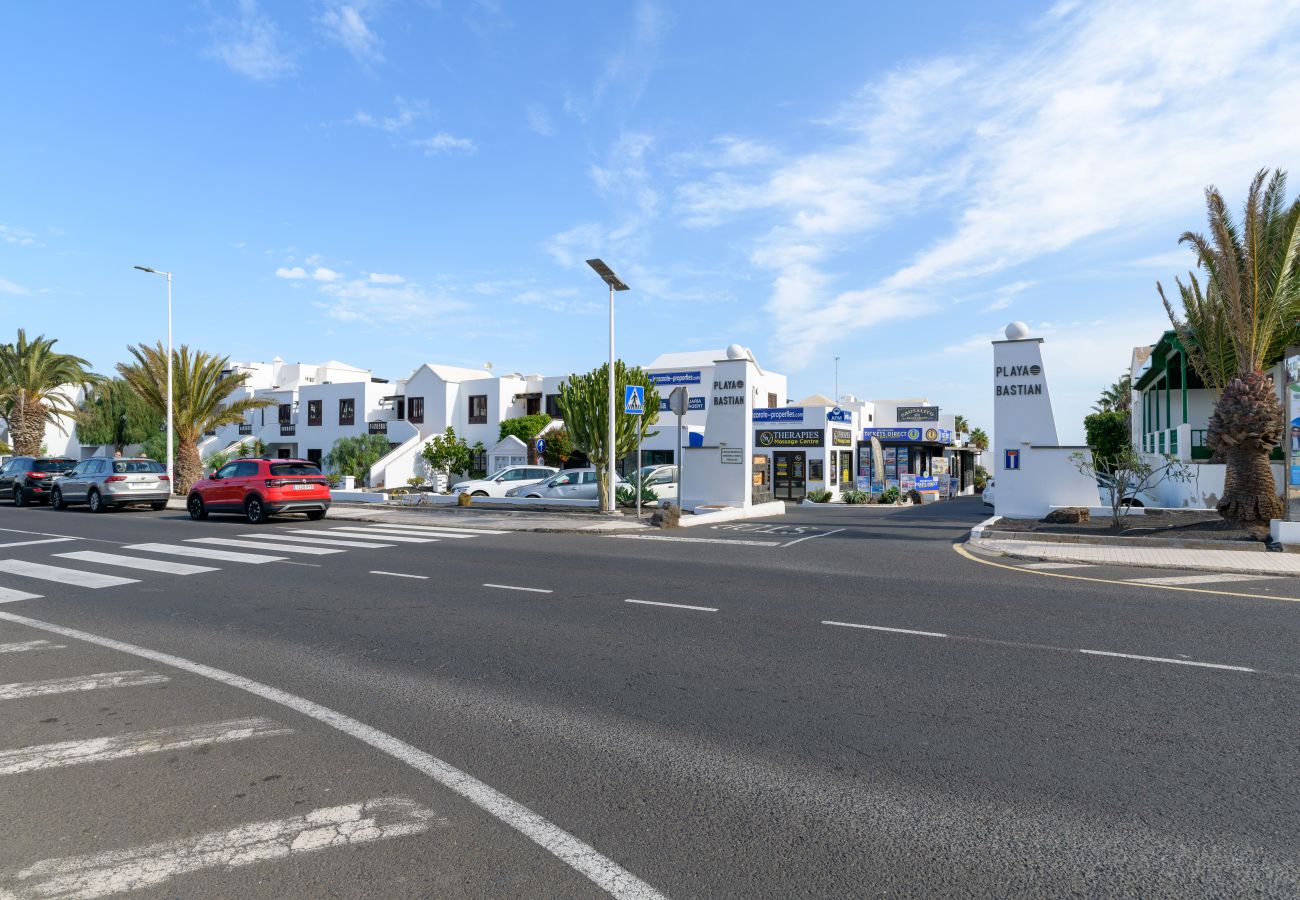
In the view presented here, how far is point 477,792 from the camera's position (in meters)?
4.25

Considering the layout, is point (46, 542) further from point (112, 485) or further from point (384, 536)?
point (112, 485)

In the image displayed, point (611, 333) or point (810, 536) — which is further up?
point (611, 333)

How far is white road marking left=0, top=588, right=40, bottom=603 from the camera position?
1001 cm

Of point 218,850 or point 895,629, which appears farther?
point 895,629

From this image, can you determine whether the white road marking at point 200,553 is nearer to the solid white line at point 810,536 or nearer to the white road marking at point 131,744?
the white road marking at point 131,744

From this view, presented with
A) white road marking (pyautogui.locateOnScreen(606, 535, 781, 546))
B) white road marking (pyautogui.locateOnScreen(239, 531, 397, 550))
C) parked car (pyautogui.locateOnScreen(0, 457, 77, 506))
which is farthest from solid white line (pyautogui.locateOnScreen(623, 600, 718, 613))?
parked car (pyautogui.locateOnScreen(0, 457, 77, 506))

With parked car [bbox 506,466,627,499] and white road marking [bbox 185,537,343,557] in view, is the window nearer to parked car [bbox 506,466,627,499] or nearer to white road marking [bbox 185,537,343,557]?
parked car [bbox 506,466,627,499]

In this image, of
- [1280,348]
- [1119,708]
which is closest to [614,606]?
[1119,708]

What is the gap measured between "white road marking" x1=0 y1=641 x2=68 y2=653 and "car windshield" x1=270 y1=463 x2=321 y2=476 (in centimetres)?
1412

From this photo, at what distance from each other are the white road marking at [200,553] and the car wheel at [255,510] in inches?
213

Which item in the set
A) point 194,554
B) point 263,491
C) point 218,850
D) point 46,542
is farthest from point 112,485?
point 218,850

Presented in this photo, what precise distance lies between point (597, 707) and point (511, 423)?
1683 inches

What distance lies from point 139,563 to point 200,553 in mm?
1350

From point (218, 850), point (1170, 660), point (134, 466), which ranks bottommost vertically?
point (218, 850)
